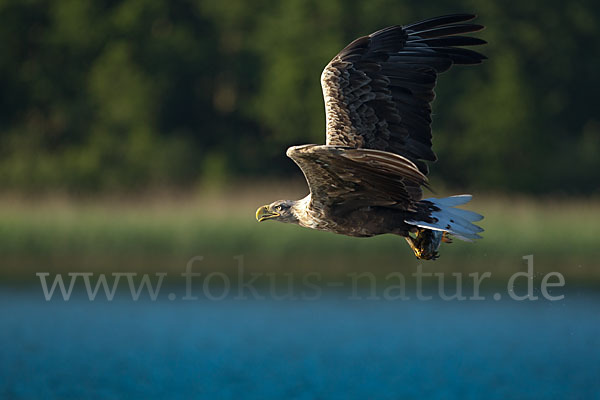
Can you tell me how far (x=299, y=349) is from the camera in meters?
13.1

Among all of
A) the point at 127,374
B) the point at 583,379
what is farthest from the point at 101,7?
the point at 583,379

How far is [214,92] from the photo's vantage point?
29609mm

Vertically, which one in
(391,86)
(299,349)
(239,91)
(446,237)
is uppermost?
(239,91)

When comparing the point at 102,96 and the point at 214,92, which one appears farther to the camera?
the point at 214,92

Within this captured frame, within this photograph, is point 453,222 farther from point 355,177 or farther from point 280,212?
point 280,212

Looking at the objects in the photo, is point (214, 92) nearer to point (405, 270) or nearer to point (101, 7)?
point (101, 7)

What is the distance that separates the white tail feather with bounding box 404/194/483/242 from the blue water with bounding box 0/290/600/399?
12.3 feet

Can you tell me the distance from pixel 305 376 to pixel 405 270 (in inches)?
209

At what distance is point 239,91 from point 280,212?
70.3 feet

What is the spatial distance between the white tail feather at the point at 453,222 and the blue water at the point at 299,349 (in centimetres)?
375

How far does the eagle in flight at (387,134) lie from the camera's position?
24.8 feet

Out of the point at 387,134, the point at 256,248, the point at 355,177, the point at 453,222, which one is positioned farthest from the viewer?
the point at 256,248

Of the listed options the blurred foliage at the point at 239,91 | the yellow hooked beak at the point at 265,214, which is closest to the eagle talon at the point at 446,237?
the yellow hooked beak at the point at 265,214

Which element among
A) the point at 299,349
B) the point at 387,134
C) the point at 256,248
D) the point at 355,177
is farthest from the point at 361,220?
the point at 256,248
